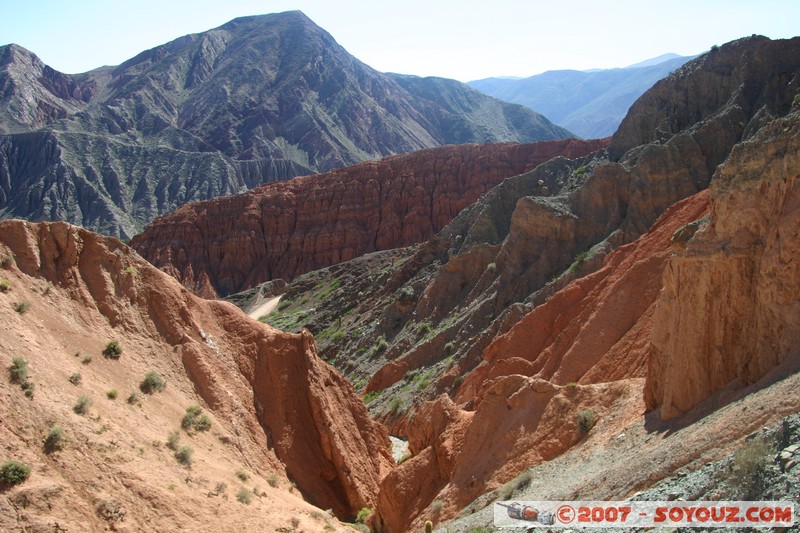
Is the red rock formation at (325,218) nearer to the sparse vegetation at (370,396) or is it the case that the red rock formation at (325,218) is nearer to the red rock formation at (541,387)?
the sparse vegetation at (370,396)

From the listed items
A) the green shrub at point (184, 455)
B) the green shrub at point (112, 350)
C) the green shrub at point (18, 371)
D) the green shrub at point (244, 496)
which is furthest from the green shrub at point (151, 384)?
the green shrub at point (244, 496)

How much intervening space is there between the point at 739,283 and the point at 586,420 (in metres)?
4.94

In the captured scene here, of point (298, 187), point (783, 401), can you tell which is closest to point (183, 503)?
point (783, 401)

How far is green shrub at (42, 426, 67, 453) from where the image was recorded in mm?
14203

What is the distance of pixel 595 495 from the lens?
1259 cm

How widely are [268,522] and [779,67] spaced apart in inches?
1382

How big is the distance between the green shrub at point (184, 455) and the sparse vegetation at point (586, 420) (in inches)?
361

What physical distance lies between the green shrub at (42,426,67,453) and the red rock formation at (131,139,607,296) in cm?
7423

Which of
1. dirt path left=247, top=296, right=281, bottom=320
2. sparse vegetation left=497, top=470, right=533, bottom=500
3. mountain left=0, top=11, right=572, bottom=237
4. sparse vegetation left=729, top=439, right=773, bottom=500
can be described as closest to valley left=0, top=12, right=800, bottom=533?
sparse vegetation left=729, top=439, right=773, bottom=500

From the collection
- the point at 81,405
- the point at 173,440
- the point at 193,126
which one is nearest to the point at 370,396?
the point at 173,440

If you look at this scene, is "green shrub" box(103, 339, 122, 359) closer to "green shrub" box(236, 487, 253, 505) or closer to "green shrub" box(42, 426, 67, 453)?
"green shrub" box(42, 426, 67, 453)

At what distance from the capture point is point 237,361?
22734 millimetres

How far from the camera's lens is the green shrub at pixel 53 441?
46.6 feet

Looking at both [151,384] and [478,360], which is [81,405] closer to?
[151,384]
